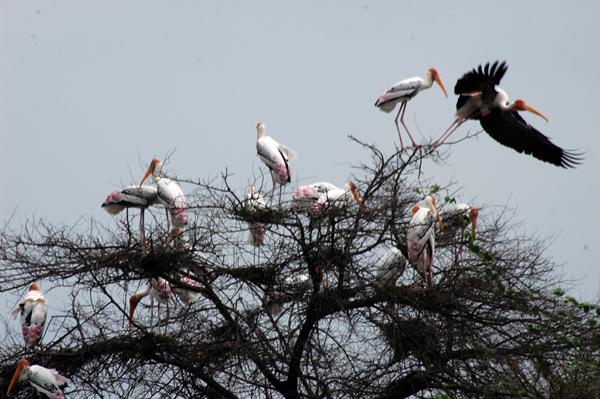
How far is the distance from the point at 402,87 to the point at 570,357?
464 centimetres

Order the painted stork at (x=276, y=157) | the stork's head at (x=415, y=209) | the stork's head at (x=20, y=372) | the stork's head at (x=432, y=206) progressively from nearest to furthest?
the stork's head at (x=20, y=372)
the stork's head at (x=432, y=206)
the stork's head at (x=415, y=209)
the painted stork at (x=276, y=157)

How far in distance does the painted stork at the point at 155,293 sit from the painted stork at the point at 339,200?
1.63 metres

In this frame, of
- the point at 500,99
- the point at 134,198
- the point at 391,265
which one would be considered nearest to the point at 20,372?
the point at 134,198

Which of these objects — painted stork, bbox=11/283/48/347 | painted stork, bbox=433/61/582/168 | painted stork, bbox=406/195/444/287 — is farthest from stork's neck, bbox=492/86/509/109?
painted stork, bbox=11/283/48/347

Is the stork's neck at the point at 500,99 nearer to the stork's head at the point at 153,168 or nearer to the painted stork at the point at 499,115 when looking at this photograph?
the painted stork at the point at 499,115

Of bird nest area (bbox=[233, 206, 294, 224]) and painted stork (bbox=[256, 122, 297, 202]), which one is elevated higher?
painted stork (bbox=[256, 122, 297, 202])

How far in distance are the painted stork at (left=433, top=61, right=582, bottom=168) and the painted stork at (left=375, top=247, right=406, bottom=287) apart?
2.01m

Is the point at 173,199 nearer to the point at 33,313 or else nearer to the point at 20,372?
the point at 33,313

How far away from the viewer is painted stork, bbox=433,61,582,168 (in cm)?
1395

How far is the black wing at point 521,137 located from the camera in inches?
556

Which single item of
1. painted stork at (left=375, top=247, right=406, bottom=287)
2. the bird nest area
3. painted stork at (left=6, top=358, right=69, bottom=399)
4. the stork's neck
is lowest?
painted stork at (left=6, top=358, right=69, bottom=399)

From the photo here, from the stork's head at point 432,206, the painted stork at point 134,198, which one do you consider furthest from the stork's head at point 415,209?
the painted stork at point 134,198

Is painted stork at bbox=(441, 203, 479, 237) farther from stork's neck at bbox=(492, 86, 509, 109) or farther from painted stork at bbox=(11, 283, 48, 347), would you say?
painted stork at bbox=(11, 283, 48, 347)

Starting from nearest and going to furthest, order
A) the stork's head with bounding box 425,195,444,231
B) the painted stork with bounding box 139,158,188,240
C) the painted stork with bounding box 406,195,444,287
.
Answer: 1. the painted stork with bounding box 406,195,444,287
2. the stork's head with bounding box 425,195,444,231
3. the painted stork with bounding box 139,158,188,240
